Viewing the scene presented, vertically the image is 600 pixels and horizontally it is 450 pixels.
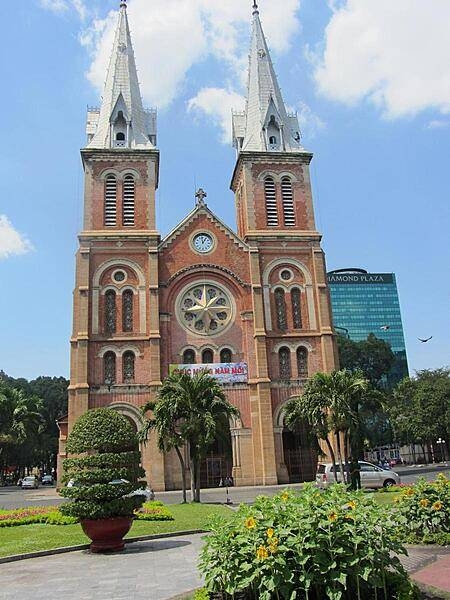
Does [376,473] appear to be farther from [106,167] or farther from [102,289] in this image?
[106,167]

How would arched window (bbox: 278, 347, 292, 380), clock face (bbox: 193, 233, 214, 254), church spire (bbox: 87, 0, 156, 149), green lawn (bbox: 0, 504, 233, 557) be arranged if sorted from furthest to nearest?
church spire (bbox: 87, 0, 156, 149) < clock face (bbox: 193, 233, 214, 254) < arched window (bbox: 278, 347, 292, 380) < green lawn (bbox: 0, 504, 233, 557)

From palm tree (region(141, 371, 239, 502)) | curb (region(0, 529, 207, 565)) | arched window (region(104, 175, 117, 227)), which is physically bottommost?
curb (region(0, 529, 207, 565))

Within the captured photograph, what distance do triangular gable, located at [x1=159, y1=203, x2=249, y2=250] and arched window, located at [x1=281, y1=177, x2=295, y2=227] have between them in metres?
4.13

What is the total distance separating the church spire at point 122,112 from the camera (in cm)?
4519

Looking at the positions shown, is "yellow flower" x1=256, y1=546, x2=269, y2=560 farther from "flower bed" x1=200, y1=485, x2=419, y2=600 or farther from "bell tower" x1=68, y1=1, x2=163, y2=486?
"bell tower" x1=68, y1=1, x2=163, y2=486

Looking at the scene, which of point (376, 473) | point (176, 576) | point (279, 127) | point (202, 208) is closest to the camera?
point (176, 576)

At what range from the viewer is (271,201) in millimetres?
44875

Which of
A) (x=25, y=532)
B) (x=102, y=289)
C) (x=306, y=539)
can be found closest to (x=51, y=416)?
(x=102, y=289)

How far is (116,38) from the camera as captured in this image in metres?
50.0

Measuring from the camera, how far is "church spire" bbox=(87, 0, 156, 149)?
45188mm

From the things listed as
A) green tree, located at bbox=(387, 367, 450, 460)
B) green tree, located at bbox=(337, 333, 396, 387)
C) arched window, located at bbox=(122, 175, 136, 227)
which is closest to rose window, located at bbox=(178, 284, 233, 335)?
arched window, located at bbox=(122, 175, 136, 227)

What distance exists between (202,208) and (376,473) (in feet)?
74.5

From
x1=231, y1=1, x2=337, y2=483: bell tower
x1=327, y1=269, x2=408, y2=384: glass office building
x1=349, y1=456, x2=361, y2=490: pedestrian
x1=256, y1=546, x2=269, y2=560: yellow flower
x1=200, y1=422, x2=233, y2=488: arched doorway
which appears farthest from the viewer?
x1=327, y1=269, x2=408, y2=384: glass office building

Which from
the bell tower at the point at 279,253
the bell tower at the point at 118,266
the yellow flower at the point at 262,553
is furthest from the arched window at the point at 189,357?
the yellow flower at the point at 262,553
